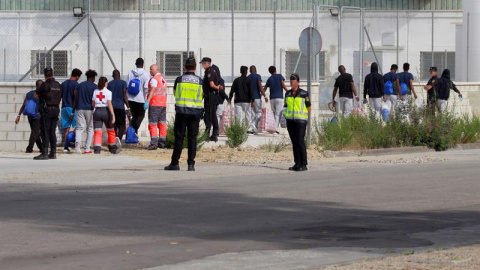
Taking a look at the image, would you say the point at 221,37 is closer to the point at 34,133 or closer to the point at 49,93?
the point at 34,133

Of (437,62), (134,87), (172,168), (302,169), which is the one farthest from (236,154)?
(437,62)

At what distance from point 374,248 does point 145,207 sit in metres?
4.06

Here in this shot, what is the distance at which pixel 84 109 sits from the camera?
23781mm

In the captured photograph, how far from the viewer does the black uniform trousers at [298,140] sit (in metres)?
20.0

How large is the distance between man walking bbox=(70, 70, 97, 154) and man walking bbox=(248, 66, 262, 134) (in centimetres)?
614

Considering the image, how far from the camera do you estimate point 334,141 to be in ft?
81.2

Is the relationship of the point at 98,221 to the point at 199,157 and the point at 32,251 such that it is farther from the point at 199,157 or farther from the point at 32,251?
the point at 199,157

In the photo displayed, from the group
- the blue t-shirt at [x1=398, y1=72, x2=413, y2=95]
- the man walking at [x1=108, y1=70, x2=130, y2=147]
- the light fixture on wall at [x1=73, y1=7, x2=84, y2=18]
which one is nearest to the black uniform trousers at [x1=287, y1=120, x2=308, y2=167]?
the man walking at [x1=108, y1=70, x2=130, y2=147]

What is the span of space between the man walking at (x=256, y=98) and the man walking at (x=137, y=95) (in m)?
4.29

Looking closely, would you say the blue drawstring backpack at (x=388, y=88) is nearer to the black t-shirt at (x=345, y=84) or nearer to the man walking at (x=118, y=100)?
→ the black t-shirt at (x=345, y=84)

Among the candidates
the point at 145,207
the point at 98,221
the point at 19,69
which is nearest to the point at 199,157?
the point at 145,207

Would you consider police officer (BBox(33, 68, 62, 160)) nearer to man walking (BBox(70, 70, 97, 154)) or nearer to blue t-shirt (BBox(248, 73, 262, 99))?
man walking (BBox(70, 70, 97, 154))

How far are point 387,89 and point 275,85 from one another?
163 inches

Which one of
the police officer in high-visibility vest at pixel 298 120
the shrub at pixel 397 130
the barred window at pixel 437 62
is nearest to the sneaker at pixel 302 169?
the police officer in high-visibility vest at pixel 298 120
